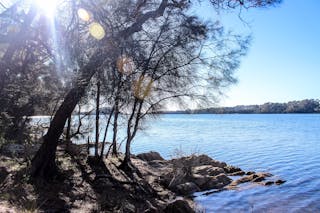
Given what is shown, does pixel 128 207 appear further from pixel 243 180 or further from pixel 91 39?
pixel 243 180

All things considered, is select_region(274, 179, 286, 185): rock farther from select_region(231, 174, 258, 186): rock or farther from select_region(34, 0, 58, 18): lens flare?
select_region(34, 0, 58, 18): lens flare

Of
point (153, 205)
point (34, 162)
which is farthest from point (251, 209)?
point (34, 162)

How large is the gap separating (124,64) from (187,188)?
8.23 meters

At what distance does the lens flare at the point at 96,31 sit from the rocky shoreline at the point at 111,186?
155 inches

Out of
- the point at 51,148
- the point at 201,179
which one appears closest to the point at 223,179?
the point at 201,179

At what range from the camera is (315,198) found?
1378 cm

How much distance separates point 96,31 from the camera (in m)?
7.51

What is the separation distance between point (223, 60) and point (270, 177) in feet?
23.5

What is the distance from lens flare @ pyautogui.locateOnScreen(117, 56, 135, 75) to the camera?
7895mm

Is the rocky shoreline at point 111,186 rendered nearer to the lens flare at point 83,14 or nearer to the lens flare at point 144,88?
the lens flare at point 144,88

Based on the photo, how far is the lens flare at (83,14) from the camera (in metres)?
6.94

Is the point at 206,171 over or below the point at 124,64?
below

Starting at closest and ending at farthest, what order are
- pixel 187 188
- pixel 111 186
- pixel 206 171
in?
pixel 111 186 < pixel 187 188 < pixel 206 171

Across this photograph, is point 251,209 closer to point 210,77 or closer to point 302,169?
point 210,77
